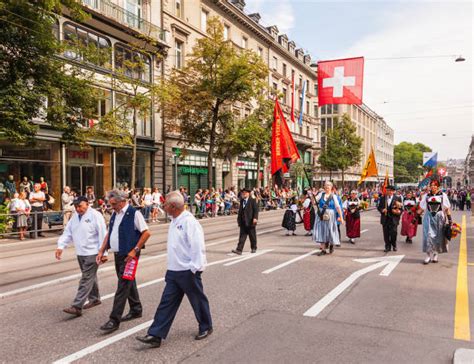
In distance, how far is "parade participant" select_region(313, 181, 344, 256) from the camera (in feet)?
32.9

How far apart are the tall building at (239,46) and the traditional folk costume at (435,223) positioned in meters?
18.0

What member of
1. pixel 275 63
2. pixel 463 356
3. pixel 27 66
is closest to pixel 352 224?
pixel 463 356

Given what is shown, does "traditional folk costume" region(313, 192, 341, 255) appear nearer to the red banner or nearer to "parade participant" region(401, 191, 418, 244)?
the red banner

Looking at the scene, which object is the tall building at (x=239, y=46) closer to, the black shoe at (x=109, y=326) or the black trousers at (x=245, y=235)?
the black trousers at (x=245, y=235)

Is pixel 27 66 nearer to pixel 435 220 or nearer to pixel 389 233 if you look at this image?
pixel 389 233

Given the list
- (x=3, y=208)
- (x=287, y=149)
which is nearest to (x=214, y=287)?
(x=287, y=149)

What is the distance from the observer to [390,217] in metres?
10.9

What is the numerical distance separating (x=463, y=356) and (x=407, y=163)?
122748 mm

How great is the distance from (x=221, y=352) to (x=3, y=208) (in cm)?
1233

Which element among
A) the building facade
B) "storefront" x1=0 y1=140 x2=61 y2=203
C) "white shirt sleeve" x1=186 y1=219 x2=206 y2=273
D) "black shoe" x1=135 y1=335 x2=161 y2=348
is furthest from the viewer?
the building facade

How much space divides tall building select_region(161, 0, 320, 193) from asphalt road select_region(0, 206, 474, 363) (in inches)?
697

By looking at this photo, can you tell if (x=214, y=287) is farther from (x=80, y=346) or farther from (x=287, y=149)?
(x=287, y=149)

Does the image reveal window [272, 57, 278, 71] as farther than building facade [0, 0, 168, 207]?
Yes

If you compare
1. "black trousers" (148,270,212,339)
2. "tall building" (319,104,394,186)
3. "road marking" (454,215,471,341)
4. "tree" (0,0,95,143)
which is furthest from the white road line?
"tall building" (319,104,394,186)
